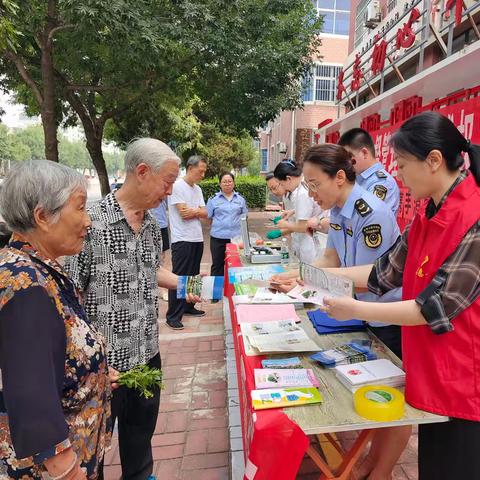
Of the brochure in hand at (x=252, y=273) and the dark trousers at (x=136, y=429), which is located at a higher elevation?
the brochure in hand at (x=252, y=273)

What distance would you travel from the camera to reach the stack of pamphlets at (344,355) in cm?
159

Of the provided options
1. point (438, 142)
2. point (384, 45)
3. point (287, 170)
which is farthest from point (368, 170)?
point (384, 45)

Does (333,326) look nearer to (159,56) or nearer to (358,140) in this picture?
(358,140)

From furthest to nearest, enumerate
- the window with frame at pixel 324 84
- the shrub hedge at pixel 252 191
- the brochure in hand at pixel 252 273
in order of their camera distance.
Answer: the window with frame at pixel 324 84 < the shrub hedge at pixel 252 191 < the brochure in hand at pixel 252 273

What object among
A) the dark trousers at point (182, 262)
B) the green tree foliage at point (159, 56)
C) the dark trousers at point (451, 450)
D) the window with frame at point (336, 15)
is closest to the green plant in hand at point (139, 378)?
the dark trousers at point (451, 450)

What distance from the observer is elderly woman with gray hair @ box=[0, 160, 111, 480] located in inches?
37.8

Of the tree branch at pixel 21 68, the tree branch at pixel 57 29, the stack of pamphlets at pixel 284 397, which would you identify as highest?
the tree branch at pixel 57 29

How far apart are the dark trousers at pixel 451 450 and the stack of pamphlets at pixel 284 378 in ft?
1.33

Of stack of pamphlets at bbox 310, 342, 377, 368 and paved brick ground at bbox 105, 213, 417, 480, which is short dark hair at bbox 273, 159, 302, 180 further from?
stack of pamphlets at bbox 310, 342, 377, 368

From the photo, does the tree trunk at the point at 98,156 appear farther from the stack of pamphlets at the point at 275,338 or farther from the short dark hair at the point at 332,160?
the stack of pamphlets at the point at 275,338

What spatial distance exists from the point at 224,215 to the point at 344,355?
3583 millimetres

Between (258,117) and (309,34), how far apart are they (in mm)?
2310

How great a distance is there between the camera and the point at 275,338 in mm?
1779

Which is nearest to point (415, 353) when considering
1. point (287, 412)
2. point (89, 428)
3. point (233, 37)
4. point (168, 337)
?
point (287, 412)
